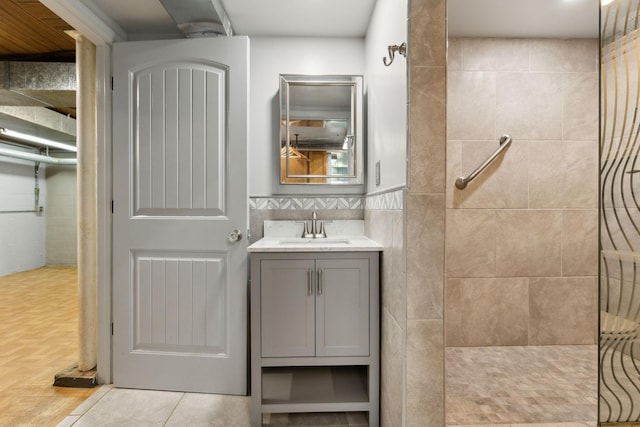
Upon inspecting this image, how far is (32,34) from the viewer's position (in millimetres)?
2654

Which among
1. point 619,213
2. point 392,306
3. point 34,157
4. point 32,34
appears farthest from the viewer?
point 34,157

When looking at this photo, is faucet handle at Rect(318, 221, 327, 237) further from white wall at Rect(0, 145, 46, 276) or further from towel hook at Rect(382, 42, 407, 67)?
white wall at Rect(0, 145, 46, 276)

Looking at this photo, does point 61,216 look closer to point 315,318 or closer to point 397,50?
point 315,318

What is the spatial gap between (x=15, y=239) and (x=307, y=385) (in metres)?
6.92

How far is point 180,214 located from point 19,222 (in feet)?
20.7

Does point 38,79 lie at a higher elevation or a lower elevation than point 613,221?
higher

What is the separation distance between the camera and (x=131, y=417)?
1.92 metres

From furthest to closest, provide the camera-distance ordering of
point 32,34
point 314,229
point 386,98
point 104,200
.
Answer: point 32,34 < point 314,229 < point 104,200 < point 386,98

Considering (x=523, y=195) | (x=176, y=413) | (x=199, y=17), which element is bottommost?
(x=176, y=413)

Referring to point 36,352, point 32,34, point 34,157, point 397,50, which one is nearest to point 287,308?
point 397,50

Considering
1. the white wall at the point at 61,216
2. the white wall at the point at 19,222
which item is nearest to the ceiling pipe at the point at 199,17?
the white wall at the point at 19,222

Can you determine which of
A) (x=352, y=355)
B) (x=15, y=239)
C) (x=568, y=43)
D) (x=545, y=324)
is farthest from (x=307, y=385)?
(x=15, y=239)

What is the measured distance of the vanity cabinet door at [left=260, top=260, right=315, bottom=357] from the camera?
6.07 ft

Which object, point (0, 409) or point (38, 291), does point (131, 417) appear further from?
point (38, 291)
